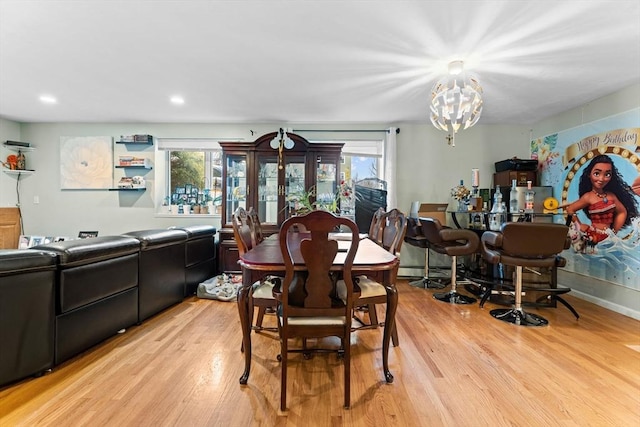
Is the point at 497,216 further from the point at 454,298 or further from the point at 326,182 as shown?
the point at 326,182

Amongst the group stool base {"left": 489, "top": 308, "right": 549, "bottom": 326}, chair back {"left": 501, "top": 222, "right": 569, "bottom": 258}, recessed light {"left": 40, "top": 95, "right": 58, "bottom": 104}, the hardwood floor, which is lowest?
the hardwood floor

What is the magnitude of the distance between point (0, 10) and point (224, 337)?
2.72 m

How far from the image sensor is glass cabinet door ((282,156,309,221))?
4.28 meters

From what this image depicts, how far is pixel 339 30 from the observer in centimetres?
215

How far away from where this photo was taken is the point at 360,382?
1793 mm

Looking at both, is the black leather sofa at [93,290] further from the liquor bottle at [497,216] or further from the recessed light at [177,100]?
the liquor bottle at [497,216]

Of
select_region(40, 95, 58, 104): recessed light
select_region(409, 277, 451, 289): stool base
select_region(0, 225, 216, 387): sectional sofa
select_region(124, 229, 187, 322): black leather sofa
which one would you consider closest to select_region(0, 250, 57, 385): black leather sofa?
select_region(0, 225, 216, 387): sectional sofa

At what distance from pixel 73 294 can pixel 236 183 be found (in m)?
2.64

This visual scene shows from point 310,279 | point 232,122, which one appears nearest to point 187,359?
point 310,279

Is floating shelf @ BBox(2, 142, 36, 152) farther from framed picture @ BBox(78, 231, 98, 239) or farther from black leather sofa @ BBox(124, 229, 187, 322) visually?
black leather sofa @ BBox(124, 229, 187, 322)

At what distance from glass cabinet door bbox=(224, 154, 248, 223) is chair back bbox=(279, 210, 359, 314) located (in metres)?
2.93

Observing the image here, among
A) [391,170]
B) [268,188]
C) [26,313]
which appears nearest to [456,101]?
[391,170]

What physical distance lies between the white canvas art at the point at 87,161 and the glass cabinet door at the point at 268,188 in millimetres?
2415

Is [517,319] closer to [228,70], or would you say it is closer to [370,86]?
[370,86]
